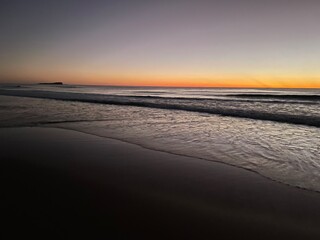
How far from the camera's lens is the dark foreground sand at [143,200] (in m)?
3.00

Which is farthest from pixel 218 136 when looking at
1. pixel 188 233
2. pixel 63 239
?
pixel 63 239

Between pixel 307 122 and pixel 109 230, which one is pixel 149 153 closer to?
pixel 109 230

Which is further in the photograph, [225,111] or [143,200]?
[225,111]

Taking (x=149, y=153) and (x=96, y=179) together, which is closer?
(x=96, y=179)

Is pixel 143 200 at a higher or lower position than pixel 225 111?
higher

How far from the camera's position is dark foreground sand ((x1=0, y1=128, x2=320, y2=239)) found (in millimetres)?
2998

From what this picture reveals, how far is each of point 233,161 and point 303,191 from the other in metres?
1.95

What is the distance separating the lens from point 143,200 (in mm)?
3865

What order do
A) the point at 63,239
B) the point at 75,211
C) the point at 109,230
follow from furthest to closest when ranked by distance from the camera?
the point at 75,211
the point at 109,230
the point at 63,239

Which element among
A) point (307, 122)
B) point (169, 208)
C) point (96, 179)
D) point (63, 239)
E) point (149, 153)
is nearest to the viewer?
point (63, 239)

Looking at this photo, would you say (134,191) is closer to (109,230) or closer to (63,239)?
(109,230)

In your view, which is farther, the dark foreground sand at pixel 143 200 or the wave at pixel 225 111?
the wave at pixel 225 111

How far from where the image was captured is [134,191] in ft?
13.7

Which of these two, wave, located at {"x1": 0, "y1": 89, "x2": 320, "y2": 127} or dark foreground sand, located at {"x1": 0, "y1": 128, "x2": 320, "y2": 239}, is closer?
dark foreground sand, located at {"x1": 0, "y1": 128, "x2": 320, "y2": 239}
